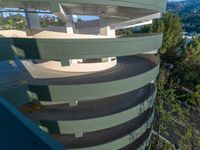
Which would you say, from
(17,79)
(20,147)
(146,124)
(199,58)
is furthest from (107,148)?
(199,58)

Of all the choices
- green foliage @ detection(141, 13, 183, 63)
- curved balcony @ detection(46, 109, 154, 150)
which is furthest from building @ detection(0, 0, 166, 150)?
green foliage @ detection(141, 13, 183, 63)

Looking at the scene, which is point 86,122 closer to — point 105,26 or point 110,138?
point 110,138

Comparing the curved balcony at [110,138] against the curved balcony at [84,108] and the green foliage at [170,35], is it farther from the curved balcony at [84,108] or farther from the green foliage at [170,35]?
the green foliage at [170,35]

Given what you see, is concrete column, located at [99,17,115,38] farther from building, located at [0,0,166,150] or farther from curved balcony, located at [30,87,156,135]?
curved balcony, located at [30,87,156,135]

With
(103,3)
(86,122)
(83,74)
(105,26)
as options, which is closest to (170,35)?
(105,26)

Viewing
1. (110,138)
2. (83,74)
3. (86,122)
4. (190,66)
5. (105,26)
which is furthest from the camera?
(190,66)

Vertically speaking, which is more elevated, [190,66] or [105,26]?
[105,26]

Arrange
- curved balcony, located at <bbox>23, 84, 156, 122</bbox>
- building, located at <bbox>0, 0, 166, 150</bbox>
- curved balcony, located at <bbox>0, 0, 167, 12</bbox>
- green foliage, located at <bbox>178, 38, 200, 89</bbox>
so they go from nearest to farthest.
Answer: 1. curved balcony, located at <bbox>0, 0, 167, 12</bbox>
2. building, located at <bbox>0, 0, 166, 150</bbox>
3. curved balcony, located at <bbox>23, 84, 156, 122</bbox>
4. green foliage, located at <bbox>178, 38, 200, 89</bbox>

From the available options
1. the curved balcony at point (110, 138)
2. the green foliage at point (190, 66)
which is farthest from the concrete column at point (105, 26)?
the green foliage at point (190, 66)

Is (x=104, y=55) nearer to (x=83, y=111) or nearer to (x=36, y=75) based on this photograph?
(x=83, y=111)
